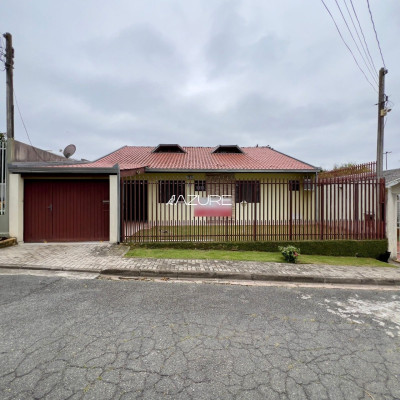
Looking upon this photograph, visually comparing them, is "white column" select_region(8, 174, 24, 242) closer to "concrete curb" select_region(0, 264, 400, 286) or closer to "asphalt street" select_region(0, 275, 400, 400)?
"asphalt street" select_region(0, 275, 400, 400)

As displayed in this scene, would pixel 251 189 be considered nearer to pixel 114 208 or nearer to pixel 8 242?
pixel 114 208

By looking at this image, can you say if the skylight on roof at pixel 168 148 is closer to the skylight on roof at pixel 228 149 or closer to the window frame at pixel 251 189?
the skylight on roof at pixel 228 149

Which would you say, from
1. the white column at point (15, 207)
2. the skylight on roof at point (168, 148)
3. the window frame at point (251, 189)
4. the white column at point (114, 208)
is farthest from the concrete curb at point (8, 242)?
the skylight on roof at point (168, 148)

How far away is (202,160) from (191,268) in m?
8.89

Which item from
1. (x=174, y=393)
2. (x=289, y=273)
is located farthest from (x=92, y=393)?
(x=289, y=273)

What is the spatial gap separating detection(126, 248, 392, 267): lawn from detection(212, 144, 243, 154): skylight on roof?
9245 millimetres

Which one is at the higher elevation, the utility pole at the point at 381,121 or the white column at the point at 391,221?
the utility pole at the point at 381,121

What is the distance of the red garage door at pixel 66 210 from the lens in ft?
25.2

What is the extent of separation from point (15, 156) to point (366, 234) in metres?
11.8

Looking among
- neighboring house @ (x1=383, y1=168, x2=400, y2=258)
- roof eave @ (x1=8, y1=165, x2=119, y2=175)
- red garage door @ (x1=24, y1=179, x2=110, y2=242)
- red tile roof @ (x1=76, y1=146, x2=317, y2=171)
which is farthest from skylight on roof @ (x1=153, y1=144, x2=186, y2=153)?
neighboring house @ (x1=383, y1=168, x2=400, y2=258)

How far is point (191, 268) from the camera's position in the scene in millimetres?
5375

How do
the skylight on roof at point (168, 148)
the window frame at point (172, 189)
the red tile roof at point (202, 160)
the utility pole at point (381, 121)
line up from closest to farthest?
the window frame at point (172, 189) < the utility pole at point (381, 121) < the red tile roof at point (202, 160) < the skylight on roof at point (168, 148)

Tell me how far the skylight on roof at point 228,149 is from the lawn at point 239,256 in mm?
9245

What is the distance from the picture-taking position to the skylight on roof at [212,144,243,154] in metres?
15.0
